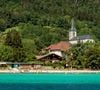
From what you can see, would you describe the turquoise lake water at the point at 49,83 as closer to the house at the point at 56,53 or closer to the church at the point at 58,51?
the church at the point at 58,51

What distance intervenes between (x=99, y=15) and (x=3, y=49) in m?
65.8

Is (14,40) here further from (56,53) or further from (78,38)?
(78,38)

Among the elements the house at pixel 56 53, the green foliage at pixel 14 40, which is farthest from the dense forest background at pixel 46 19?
the green foliage at pixel 14 40

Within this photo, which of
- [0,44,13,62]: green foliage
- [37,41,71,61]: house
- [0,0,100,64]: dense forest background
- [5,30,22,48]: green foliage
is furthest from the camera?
[0,0,100,64]: dense forest background

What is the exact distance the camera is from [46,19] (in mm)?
120125

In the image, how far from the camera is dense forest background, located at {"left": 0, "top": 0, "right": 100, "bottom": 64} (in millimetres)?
105125

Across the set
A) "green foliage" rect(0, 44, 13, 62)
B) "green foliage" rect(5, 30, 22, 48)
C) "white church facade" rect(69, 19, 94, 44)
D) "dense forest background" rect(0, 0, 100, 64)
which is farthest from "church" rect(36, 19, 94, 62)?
"green foliage" rect(0, 44, 13, 62)

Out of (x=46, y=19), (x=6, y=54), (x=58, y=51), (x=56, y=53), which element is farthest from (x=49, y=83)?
(x=46, y=19)

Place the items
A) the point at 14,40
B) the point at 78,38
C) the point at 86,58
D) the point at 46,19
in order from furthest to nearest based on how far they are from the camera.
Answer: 1. the point at 46,19
2. the point at 78,38
3. the point at 14,40
4. the point at 86,58

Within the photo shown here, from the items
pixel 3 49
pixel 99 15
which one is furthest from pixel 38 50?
pixel 99 15

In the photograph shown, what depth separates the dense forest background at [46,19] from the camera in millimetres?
105125

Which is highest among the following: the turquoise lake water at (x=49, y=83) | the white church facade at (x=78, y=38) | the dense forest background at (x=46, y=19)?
the dense forest background at (x=46, y=19)

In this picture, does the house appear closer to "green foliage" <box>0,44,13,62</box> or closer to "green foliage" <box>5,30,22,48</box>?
"green foliage" <box>5,30,22,48</box>

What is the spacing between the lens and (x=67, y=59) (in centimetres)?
7044
